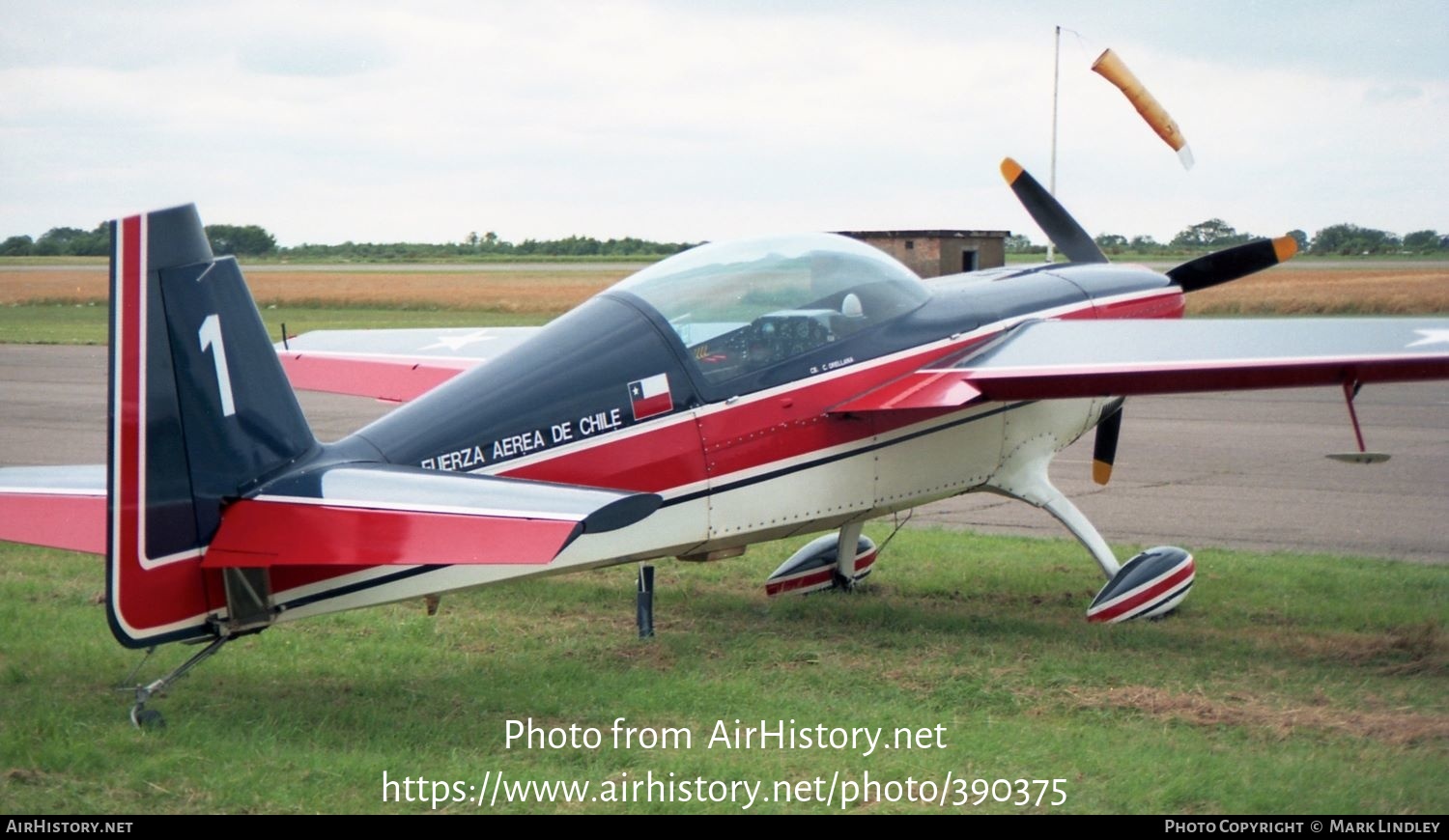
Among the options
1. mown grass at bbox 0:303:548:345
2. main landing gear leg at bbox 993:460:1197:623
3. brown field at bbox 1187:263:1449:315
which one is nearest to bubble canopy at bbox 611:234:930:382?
main landing gear leg at bbox 993:460:1197:623

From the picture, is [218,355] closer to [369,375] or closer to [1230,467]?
[369,375]

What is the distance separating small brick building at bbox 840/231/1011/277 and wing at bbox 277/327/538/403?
49.0ft

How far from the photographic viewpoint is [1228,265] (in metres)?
9.72

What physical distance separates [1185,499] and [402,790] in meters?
8.64

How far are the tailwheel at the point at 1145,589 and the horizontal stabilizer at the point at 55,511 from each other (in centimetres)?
510

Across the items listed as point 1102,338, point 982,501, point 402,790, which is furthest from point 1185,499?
point 402,790

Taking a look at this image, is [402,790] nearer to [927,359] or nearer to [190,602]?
[190,602]

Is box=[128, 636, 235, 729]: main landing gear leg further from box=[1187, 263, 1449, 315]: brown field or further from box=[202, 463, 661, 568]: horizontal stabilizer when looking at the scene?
box=[1187, 263, 1449, 315]: brown field

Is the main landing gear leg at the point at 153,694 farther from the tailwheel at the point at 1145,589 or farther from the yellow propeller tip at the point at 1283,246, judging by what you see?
the yellow propeller tip at the point at 1283,246

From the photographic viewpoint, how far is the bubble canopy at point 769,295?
696cm

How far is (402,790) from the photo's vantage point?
16.0 ft

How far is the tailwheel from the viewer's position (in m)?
7.78

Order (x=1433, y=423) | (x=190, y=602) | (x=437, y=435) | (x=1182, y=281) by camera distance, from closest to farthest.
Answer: (x=190, y=602) < (x=437, y=435) < (x=1182, y=281) < (x=1433, y=423)

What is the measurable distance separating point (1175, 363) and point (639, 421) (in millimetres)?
2781
